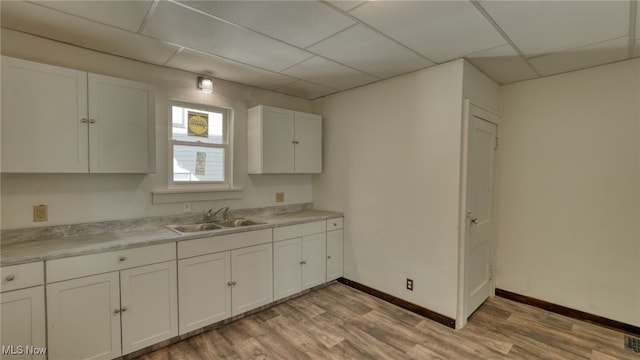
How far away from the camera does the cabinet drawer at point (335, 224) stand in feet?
11.5

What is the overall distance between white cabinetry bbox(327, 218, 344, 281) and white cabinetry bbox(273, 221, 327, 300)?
82mm

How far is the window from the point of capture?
9.55 ft

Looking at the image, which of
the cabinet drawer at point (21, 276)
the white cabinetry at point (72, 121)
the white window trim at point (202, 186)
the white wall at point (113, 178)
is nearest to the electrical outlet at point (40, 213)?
the white wall at point (113, 178)

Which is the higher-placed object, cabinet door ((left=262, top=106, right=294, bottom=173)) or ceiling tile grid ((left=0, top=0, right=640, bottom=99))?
ceiling tile grid ((left=0, top=0, right=640, bottom=99))

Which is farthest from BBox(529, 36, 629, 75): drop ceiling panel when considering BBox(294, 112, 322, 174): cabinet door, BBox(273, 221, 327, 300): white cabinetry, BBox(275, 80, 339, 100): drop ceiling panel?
BBox(273, 221, 327, 300): white cabinetry

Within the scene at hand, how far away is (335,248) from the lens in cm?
357

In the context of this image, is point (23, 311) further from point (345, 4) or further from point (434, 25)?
point (434, 25)

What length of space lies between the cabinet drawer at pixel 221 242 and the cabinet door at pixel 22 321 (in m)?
0.85

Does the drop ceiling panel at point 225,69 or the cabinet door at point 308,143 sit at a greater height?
the drop ceiling panel at point 225,69

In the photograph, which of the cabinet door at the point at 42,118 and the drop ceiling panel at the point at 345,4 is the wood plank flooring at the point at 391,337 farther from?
the drop ceiling panel at the point at 345,4

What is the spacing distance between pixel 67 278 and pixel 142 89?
4.95 ft

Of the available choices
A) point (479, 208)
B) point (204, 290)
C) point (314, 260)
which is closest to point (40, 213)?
point (204, 290)

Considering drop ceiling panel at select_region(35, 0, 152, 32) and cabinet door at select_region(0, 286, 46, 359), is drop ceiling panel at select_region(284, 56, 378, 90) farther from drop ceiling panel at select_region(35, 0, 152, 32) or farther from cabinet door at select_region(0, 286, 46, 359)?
cabinet door at select_region(0, 286, 46, 359)

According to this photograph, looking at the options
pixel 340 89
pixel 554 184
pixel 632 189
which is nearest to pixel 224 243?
pixel 340 89
